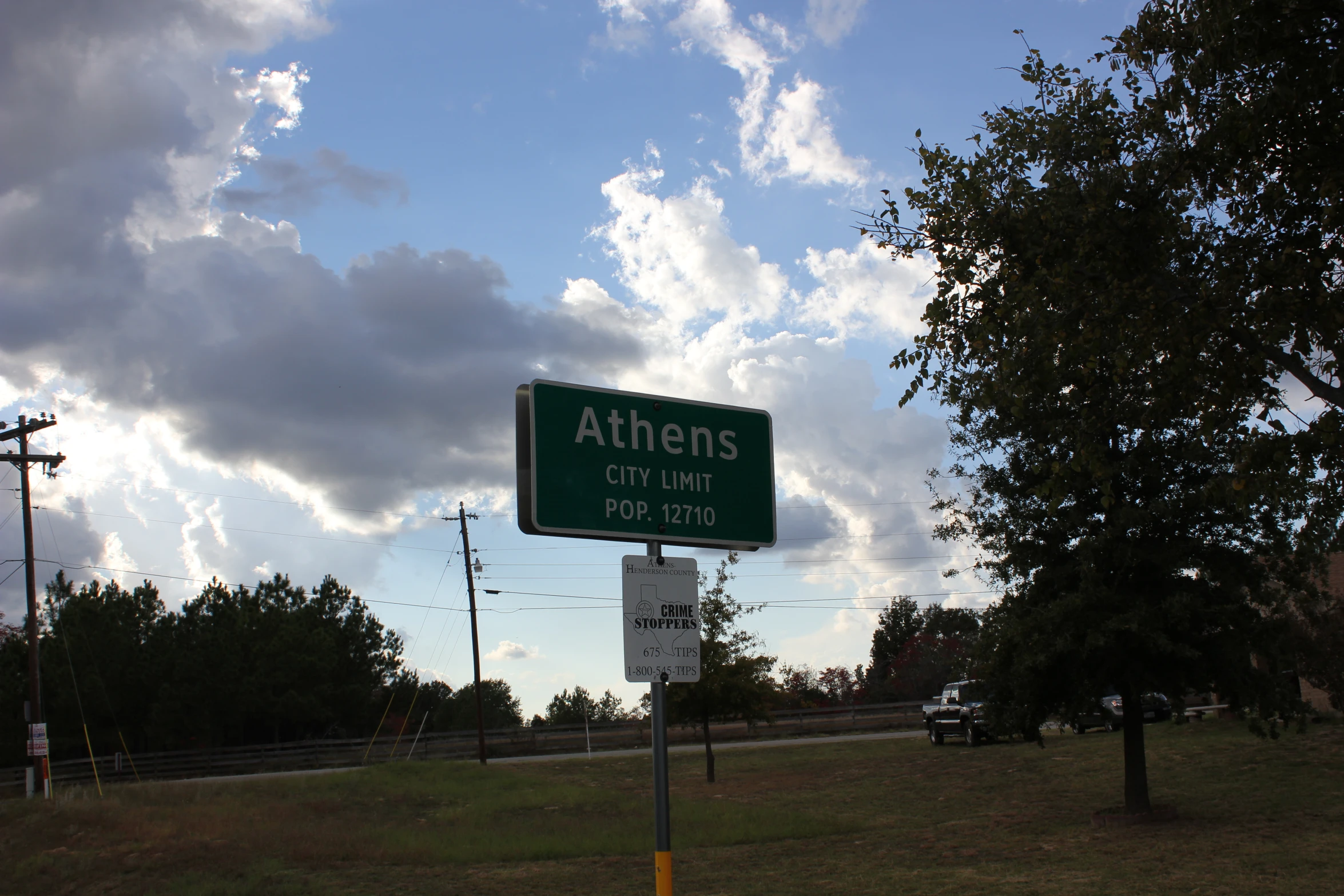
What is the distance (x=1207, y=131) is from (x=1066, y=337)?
229 cm

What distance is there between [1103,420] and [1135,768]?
6.63 meters

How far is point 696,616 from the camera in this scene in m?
3.94

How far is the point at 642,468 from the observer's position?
13.1 feet

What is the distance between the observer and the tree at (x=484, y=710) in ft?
287

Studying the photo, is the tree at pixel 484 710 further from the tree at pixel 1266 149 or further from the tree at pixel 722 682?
the tree at pixel 1266 149

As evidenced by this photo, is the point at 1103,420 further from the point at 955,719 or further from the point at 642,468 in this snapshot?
the point at 955,719

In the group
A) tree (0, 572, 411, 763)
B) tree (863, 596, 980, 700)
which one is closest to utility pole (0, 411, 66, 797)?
tree (0, 572, 411, 763)

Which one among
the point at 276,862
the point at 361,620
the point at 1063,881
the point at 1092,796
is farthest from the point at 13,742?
the point at 1063,881

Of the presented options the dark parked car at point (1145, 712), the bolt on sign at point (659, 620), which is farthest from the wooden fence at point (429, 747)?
the bolt on sign at point (659, 620)

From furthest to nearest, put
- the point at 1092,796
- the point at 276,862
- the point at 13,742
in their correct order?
the point at 13,742 < the point at 1092,796 < the point at 276,862

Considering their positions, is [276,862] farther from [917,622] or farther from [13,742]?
[917,622]

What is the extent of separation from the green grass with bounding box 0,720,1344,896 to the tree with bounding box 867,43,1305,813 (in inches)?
97.6

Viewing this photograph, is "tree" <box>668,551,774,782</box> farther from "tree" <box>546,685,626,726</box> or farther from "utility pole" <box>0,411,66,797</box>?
"tree" <box>546,685,626,726</box>

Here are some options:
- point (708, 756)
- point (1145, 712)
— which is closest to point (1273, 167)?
point (708, 756)
